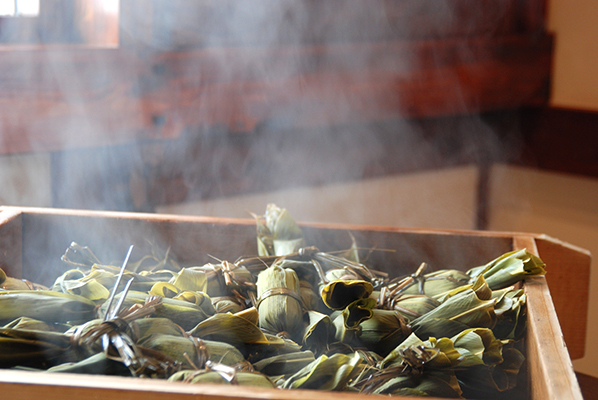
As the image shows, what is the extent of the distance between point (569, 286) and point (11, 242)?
3.41 feet

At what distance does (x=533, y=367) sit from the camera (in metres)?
0.60

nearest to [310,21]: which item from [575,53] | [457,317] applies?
[575,53]

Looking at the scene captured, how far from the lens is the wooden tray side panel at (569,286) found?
99cm

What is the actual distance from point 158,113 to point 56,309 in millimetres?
1400

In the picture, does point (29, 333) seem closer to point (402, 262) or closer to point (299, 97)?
point (402, 262)

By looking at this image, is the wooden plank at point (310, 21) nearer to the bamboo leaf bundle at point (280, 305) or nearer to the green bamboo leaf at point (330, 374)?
the bamboo leaf bundle at point (280, 305)

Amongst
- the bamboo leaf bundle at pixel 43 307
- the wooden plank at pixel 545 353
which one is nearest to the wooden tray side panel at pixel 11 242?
the bamboo leaf bundle at pixel 43 307

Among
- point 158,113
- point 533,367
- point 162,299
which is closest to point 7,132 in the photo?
point 158,113

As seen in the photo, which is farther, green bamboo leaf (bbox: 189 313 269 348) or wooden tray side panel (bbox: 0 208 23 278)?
wooden tray side panel (bbox: 0 208 23 278)

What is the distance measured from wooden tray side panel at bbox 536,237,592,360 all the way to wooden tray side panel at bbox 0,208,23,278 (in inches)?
38.0

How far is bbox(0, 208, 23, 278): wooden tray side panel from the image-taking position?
0.91m

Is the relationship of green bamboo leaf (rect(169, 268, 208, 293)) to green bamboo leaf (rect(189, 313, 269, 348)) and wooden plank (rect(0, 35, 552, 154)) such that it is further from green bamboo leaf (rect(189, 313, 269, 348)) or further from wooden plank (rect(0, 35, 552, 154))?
wooden plank (rect(0, 35, 552, 154))

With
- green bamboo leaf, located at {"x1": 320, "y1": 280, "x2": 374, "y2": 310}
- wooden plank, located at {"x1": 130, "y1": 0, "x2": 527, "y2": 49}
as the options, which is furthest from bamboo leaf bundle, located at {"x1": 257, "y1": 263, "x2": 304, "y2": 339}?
wooden plank, located at {"x1": 130, "y1": 0, "x2": 527, "y2": 49}

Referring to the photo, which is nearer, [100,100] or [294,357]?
[294,357]
